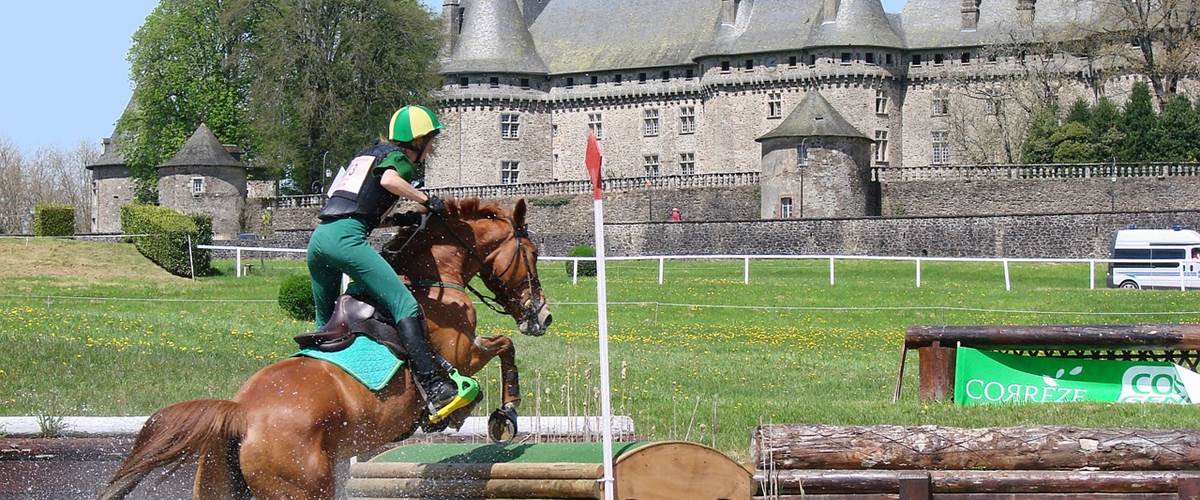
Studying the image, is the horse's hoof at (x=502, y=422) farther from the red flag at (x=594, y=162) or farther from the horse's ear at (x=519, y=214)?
the red flag at (x=594, y=162)

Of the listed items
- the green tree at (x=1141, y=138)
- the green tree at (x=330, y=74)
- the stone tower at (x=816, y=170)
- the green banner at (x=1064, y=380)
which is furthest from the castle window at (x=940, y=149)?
the green banner at (x=1064, y=380)

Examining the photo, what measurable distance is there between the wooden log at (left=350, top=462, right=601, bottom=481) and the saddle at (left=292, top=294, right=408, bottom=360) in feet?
2.23

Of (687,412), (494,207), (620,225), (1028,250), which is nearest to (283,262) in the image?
(620,225)

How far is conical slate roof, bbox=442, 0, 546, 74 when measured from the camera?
88.4 metres

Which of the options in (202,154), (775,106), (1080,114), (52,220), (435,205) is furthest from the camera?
(775,106)

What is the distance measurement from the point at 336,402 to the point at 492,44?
81.9 meters

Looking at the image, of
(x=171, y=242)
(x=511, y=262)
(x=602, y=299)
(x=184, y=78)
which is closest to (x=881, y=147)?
(x=184, y=78)

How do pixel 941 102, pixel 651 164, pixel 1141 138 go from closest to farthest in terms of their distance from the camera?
pixel 1141 138
pixel 941 102
pixel 651 164

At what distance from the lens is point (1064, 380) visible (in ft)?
53.4

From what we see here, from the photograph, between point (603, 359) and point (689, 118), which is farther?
point (689, 118)

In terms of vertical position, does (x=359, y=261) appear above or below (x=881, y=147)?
below

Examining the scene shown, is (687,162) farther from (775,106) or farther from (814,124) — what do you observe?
(814,124)

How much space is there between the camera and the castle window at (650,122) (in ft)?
292

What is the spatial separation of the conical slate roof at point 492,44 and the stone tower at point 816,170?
21294 millimetres
